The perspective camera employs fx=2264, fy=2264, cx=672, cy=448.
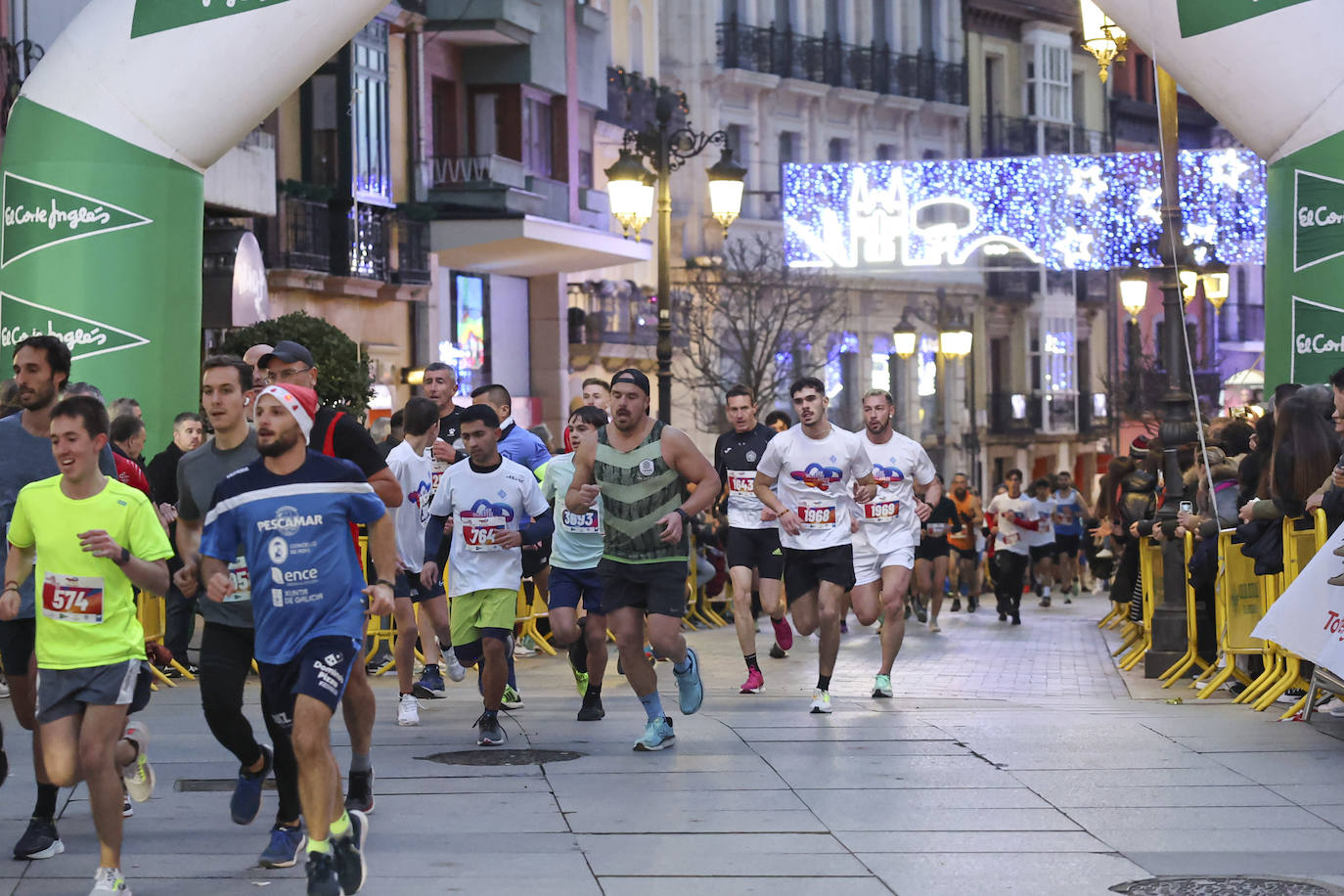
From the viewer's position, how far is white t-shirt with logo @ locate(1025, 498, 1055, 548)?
28.8 metres

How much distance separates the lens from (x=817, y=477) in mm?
13602

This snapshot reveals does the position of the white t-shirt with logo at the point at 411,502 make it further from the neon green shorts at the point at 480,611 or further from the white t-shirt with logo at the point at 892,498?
the white t-shirt with logo at the point at 892,498

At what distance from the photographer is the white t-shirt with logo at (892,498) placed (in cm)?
1395

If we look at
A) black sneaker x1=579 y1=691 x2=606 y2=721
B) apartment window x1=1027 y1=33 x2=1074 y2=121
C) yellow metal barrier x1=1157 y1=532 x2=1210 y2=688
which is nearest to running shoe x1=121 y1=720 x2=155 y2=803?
black sneaker x1=579 y1=691 x2=606 y2=721

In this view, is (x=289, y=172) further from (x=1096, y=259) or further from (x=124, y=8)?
(x=124, y=8)

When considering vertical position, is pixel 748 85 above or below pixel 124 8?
above

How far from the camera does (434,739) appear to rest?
11500 millimetres

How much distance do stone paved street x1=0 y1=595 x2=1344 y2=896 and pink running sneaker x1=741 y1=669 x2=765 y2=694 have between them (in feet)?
2.96

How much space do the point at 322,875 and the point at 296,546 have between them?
44.8 inches

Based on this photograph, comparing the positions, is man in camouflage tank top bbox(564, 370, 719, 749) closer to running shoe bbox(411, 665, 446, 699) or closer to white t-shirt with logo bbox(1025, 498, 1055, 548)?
running shoe bbox(411, 665, 446, 699)

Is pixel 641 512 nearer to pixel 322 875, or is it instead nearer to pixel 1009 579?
pixel 322 875

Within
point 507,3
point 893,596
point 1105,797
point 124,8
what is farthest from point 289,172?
point 1105,797

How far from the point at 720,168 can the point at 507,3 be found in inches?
512

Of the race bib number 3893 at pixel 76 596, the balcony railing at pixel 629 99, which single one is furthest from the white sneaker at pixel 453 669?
the balcony railing at pixel 629 99
